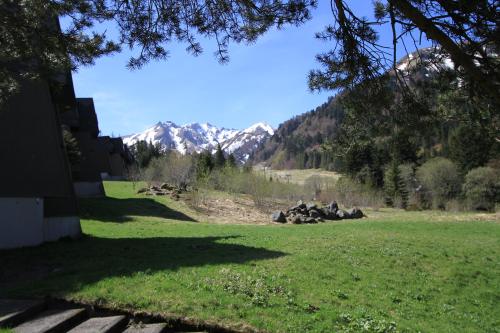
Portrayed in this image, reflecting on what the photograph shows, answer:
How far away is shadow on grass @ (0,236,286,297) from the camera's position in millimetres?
9062

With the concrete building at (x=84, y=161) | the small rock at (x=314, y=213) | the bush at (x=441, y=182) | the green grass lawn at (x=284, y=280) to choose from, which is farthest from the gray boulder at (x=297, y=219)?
the bush at (x=441, y=182)

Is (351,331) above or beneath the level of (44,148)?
beneath

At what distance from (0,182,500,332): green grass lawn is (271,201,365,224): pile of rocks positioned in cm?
1638

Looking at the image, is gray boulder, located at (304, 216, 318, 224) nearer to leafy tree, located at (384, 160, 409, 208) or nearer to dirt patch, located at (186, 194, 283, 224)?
dirt patch, located at (186, 194, 283, 224)

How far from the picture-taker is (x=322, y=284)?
1058cm

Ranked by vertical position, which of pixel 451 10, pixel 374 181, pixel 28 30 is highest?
pixel 28 30

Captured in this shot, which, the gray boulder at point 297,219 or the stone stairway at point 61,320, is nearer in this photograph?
the stone stairway at point 61,320

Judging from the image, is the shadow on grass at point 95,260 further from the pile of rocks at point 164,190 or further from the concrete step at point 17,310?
the pile of rocks at point 164,190

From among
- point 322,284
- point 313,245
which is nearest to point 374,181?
point 313,245

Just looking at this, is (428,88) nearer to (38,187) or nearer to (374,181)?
(38,187)

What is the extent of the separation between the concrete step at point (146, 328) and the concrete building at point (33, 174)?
9.45 metres

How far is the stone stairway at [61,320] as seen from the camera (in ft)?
21.1

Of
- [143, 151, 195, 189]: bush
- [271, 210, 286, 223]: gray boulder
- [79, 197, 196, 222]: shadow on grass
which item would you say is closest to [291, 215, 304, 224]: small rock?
[271, 210, 286, 223]: gray boulder

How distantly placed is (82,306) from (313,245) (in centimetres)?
990
